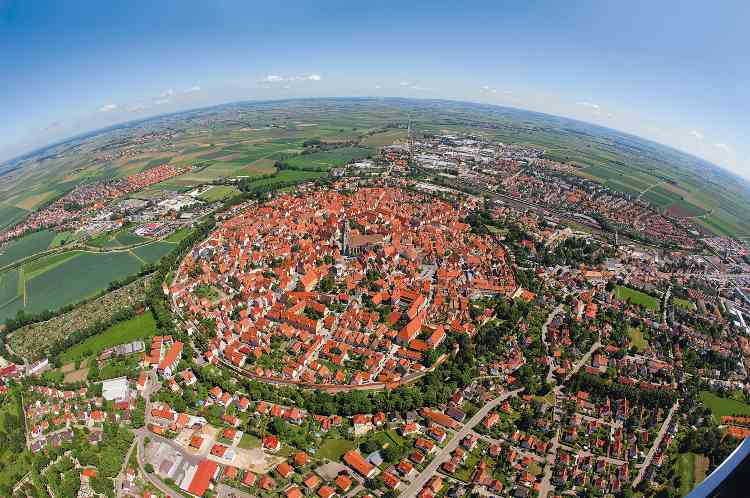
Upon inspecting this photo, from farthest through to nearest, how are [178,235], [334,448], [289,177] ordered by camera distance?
[289,177]
[178,235]
[334,448]

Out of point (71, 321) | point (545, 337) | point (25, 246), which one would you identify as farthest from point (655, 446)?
point (25, 246)

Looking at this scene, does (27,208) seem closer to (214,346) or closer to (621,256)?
(214,346)

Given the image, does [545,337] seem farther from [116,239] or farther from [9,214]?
[9,214]

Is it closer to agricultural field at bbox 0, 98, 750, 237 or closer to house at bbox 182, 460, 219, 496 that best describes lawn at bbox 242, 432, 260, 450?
house at bbox 182, 460, 219, 496

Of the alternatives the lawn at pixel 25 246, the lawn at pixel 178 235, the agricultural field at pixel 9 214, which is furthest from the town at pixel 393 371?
the agricultural field at pixel 9 214

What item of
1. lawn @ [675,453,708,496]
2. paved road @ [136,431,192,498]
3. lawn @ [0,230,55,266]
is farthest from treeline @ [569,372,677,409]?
lawn @ [0,230,55,266]
